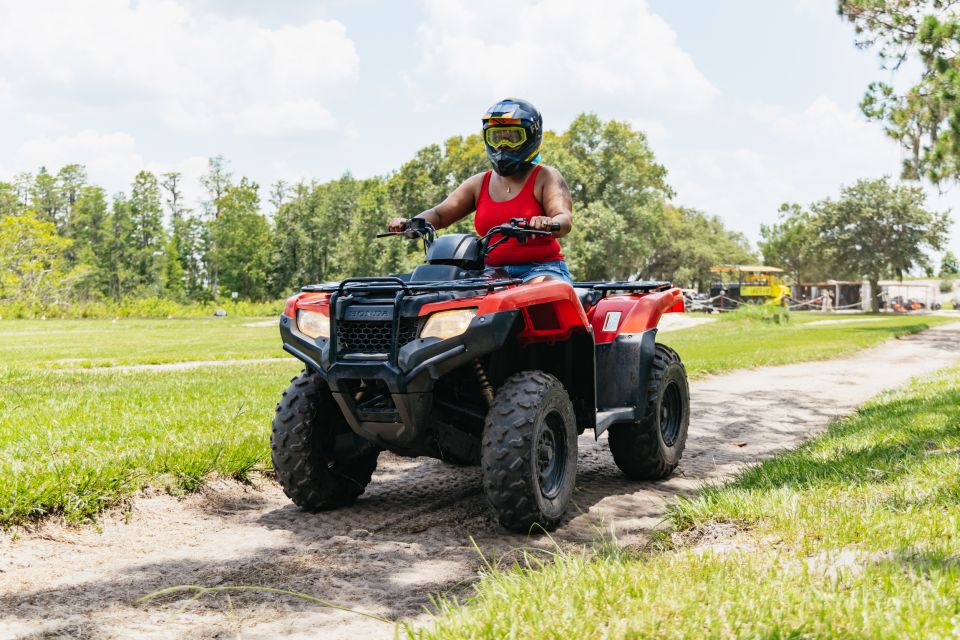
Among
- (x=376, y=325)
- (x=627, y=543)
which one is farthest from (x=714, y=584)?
(x=376, y=325)

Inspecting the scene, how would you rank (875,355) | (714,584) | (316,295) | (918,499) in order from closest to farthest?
1. (714,584)
2. (918,499)
3. (316,295)
4. (875,355)

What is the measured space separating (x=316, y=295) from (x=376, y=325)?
2.39ft

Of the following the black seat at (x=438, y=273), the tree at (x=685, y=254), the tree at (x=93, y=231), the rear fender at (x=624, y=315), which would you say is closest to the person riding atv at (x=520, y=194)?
the black seat at (x=438, y=273)

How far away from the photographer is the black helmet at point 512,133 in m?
5.17

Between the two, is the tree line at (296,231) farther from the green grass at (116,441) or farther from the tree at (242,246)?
the green grass at (116,441)

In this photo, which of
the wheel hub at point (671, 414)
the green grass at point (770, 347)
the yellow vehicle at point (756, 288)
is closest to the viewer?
the wheel hub at point (671, 414)

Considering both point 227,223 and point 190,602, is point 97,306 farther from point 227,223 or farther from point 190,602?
point 190,602

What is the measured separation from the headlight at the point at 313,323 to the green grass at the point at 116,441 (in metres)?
1.40

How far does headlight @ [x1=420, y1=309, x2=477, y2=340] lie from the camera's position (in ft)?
14.1

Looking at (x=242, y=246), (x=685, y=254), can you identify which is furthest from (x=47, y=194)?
(x=685, y=254)

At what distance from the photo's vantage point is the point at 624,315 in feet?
18.9

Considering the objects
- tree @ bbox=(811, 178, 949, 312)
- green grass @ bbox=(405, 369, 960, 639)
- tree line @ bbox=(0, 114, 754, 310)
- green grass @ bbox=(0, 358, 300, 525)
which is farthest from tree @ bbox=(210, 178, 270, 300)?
green grass @ bbox=(405, 369, 960, 639)

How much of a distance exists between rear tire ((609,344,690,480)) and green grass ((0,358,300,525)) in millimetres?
2443

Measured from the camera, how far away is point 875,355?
18.6 meters
